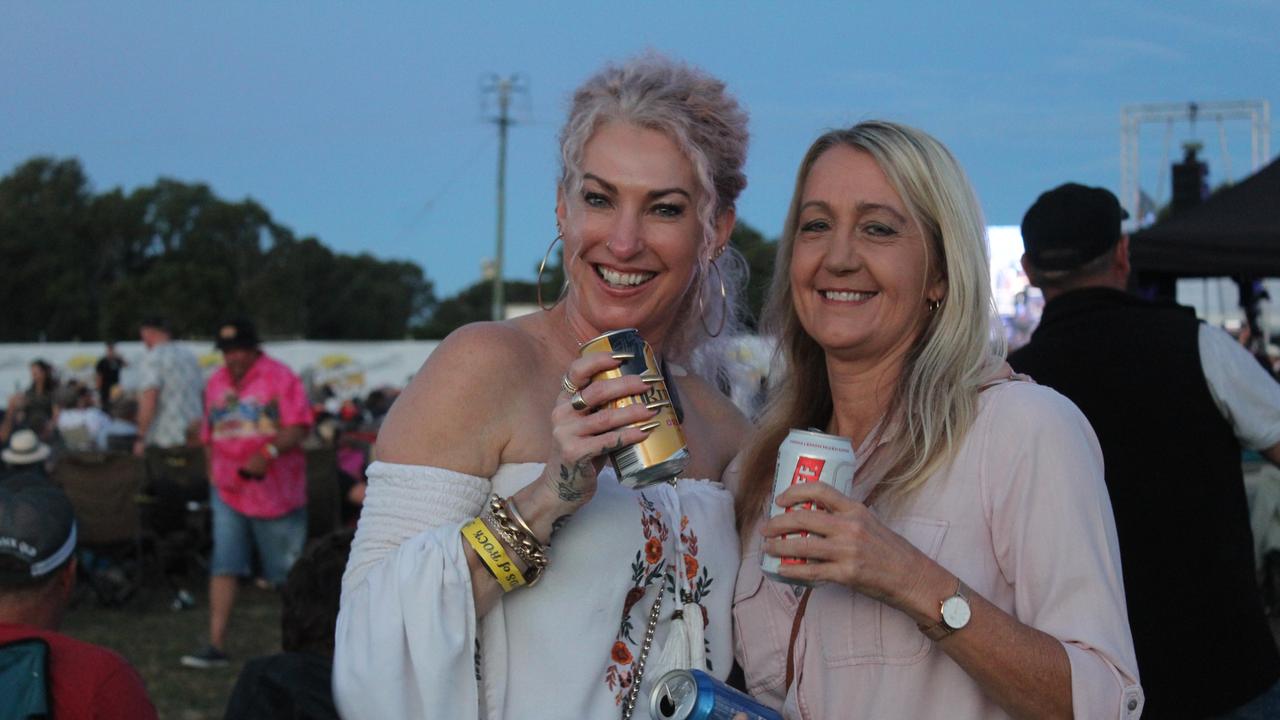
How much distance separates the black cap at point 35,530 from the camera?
113 inches

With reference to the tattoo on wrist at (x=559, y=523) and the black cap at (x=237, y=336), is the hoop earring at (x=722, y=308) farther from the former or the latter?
the black cap at (x=237, y=336)

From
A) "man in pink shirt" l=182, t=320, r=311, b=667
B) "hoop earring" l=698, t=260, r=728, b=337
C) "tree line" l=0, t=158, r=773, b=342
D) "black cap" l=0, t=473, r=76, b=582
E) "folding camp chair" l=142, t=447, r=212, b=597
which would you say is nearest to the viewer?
"hoop earring" l=698, t=260, r=728, b=337

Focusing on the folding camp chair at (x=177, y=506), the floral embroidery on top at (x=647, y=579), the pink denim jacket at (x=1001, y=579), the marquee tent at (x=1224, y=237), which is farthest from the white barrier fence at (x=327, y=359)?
the pink denim jacket at (x=1001, y=579)

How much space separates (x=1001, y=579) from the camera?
187 centimetres

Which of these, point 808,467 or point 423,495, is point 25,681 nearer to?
point 423,495

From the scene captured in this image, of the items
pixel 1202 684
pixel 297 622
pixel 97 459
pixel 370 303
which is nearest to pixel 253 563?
pixel 97 459

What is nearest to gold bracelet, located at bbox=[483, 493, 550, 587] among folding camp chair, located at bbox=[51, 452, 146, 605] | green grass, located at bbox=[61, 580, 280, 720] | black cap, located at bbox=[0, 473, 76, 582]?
black cap, located at bbox=[0, 473, 76, 582]

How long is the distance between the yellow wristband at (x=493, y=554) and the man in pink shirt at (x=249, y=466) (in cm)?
552

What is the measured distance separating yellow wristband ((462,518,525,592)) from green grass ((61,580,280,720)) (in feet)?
15.8

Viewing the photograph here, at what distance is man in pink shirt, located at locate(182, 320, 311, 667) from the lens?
6.92 meters

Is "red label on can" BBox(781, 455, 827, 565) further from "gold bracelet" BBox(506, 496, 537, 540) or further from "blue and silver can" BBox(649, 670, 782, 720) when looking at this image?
"gold bracelet" BBox(506, 496, 537, 540)

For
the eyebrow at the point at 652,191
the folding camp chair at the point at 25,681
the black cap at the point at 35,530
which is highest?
the eyebrow at the point at 652,191

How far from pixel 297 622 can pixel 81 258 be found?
4646 cm

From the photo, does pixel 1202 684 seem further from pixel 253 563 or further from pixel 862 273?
pixel 253 563
